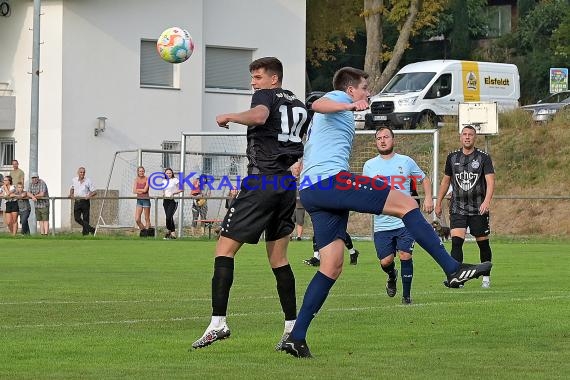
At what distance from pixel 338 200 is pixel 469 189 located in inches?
282

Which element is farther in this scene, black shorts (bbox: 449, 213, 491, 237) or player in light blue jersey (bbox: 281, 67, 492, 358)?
black shorts (bbox: 449, 213, 491, 237)

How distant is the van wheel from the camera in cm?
4331

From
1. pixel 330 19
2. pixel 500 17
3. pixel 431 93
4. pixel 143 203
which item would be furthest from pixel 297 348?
pixel 500 17

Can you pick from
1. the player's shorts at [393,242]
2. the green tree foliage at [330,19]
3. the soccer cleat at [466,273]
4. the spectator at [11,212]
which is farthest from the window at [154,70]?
the soccer cleat at [466,273]

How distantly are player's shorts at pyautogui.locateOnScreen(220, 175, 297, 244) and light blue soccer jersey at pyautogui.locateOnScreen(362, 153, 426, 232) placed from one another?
4.64 m

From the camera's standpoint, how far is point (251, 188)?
9.80 m

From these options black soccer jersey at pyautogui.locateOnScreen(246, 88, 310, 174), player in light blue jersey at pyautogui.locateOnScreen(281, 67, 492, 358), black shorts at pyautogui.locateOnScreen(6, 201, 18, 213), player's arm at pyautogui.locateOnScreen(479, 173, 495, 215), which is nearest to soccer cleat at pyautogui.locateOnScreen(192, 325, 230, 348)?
player in light blue jersey at pyautogui.locateOnScreen(281, 67, 492, 358)

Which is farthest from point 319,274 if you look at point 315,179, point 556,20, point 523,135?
point 556,20

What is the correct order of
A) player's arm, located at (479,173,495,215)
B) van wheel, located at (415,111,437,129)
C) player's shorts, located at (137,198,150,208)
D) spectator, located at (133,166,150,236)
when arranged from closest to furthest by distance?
1. player's arm, located at (479,173,495,215)
2. spectator, located at (133,166,150,236)
3. player's shorts, located at (137,198,150,208)
4. van wheel, located at (415,111,437,129)

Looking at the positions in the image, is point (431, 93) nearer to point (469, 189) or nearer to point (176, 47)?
point (176, 47)

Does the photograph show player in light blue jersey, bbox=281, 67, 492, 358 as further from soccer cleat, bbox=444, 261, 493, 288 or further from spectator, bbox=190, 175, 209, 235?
spectator, bbox=190, 175, 209, 235

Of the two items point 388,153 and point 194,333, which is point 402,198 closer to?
point 194,333

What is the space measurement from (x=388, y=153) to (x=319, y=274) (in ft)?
17.4

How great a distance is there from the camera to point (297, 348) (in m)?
9.23
